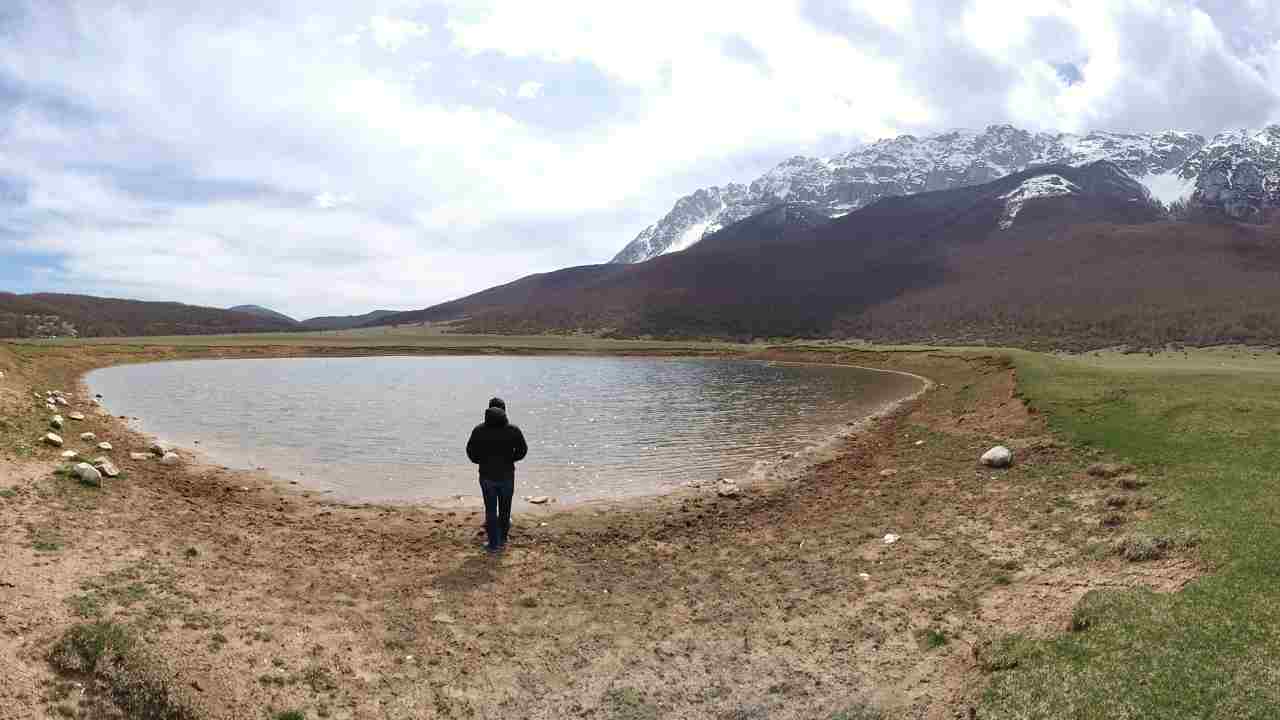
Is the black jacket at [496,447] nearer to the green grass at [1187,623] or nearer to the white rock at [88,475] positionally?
the green grass at [1187,623]

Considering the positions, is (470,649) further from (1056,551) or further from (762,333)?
(762,333)

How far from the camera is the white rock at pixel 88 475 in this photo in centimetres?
1605

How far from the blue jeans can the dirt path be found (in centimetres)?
54

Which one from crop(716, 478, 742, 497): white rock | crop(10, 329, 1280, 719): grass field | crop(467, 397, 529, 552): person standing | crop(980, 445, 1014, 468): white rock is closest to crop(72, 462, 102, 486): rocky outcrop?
crop(10, 329, 1280, 719): grass field

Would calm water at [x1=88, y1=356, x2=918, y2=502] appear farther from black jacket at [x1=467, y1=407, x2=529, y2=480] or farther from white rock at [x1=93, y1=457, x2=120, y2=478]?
black jacket at [x1=467, y1=407, x2=529, y2=480]

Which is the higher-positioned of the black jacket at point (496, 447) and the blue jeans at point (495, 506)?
the black jacket at point (496, 447)

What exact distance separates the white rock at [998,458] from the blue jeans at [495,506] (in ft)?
44.9

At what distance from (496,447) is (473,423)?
2019cm

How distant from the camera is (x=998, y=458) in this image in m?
18.7

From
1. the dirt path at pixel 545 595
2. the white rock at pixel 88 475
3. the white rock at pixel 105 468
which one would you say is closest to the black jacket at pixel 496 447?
the dirt path at pixel 545 595

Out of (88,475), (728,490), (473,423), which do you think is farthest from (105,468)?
(473,423)

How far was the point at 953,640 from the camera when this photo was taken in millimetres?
9352

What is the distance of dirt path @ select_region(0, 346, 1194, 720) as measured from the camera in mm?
8258

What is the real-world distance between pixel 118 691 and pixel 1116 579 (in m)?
14.0
